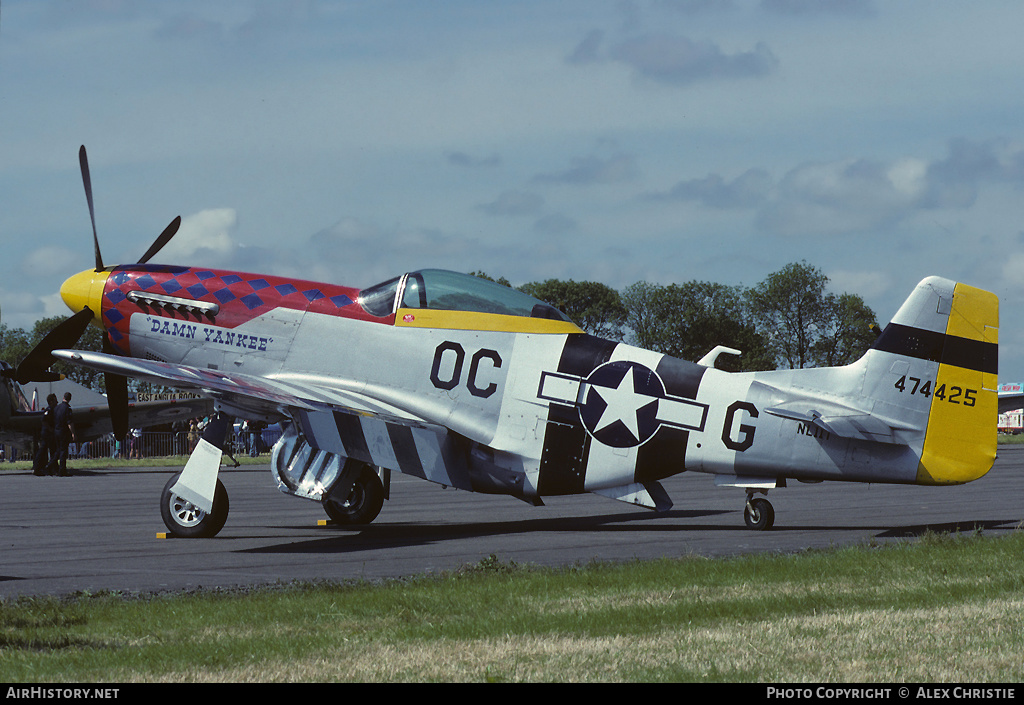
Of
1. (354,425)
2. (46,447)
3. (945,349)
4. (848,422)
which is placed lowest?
(46,447)

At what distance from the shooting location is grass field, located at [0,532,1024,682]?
5805mm

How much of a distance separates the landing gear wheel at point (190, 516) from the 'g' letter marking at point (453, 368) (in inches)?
119

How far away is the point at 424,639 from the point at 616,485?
7340mm

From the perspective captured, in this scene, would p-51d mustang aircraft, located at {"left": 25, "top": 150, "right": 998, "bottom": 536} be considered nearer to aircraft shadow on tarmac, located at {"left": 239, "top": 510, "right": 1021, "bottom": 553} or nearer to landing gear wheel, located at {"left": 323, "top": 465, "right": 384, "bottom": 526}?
landing gear wheel, located at {"left": 323, "top": 465, "right": 384, "bottom": 526}

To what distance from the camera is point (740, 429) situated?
13414 millimetres

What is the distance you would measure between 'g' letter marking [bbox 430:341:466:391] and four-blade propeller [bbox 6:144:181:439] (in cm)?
449

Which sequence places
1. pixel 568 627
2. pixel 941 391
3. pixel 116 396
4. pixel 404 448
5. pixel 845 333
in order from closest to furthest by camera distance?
pixel 568 627 < pixel 941 391 < pixel 404 448 < pixel 116 396 < pixel 845 333

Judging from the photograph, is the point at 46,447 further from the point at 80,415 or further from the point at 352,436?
the point at 352,436

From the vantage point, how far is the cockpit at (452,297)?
47.6 feet

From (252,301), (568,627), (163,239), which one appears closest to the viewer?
(568,627)

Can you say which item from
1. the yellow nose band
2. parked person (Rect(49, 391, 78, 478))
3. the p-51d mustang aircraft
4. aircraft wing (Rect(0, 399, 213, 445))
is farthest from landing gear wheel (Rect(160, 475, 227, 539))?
aircraft wing (Rect(0, 399, 213, 445))

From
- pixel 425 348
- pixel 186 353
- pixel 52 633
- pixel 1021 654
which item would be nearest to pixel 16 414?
pixel 186 353

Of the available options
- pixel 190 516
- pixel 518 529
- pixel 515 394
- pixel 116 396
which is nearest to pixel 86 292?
pixel 116 396

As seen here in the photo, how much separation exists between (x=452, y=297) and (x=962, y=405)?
21.0 feet
